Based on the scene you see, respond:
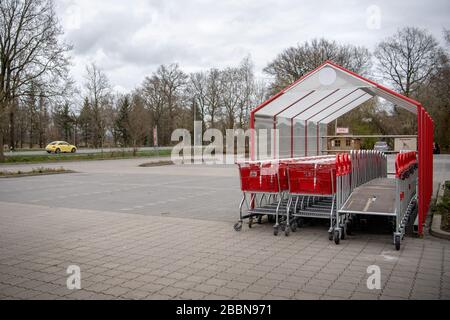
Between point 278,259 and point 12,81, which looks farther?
point 12,81

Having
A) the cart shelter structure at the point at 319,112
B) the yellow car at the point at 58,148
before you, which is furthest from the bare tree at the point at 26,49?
the cart shelter structure at the point at 319,112

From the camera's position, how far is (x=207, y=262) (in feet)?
18.8

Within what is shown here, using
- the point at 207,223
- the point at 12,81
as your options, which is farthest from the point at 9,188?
the point at 12,81

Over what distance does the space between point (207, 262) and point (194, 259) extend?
0.84 ft

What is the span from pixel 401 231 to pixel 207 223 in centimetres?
373

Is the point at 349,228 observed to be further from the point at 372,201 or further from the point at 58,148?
the point at 58,148

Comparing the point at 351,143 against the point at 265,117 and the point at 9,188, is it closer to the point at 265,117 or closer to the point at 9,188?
the point at 265,117

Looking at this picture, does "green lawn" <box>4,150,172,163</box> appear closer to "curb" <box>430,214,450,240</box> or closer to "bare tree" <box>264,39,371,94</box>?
"bare tree" <box>264,39,371,94</box>

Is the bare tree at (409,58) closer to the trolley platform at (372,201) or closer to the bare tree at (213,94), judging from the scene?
the bare tree at (213,94)

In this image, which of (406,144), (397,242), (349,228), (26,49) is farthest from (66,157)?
(397,242)

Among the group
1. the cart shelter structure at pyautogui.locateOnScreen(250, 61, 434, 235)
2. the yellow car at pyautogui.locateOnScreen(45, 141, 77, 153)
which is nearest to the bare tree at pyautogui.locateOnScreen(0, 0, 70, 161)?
the yellow car at pyautogui.locateOnScreen(45, 141, 77, 153)

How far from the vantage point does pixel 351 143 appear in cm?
1445

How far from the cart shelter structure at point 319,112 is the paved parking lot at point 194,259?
1794 mm
